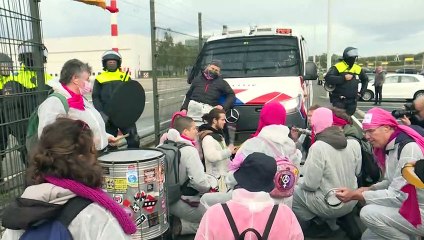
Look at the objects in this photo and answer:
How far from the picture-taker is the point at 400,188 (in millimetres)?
3379

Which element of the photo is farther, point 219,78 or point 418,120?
point 219,78

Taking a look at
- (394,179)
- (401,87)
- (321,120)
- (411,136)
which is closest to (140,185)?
(321,120)

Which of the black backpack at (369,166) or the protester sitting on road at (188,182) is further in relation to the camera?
the black backpack at (369,166)

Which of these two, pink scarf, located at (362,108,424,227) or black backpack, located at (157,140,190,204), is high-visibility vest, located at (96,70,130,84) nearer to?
black backpack, located at (157,140,190,204)

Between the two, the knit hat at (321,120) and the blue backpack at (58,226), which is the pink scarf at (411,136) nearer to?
the knit hat at (321,120)

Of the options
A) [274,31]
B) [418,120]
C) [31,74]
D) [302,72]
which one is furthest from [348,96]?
[31,74]

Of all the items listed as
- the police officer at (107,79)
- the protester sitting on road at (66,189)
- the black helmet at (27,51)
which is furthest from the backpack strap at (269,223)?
the police officer at (107,79)

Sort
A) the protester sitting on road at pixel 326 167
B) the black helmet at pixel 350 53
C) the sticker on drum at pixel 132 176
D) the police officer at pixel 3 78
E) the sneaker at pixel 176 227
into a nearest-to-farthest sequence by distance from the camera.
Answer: the sticker on drum at pixel 132 176 → the police officer at pixel 3 78 → the protester sitting on road at pixel 326 167 → the sneaker at pixel 176 227 → the black helmet at pixel 350 53

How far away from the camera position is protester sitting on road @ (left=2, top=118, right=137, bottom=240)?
62.7 inches

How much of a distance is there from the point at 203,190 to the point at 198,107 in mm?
2514

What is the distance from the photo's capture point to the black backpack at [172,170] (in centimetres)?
401

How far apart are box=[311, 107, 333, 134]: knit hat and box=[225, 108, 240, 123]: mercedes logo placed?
2.59 m

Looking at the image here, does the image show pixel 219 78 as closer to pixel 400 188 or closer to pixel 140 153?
pixel 140 153

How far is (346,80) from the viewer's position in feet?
24.2
